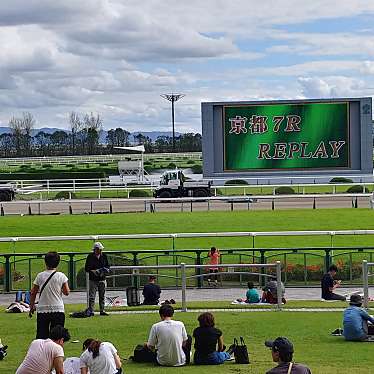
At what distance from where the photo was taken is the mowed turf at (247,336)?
11836mm

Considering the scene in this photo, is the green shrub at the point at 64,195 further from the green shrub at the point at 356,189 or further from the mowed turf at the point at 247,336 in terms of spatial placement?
the mowed turf at the point at 247,336

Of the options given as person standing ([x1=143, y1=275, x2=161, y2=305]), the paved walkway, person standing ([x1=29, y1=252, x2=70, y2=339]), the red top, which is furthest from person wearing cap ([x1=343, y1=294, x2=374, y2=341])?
the red top

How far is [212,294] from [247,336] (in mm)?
6706

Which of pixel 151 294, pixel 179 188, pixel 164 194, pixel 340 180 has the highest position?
pixel 340 180

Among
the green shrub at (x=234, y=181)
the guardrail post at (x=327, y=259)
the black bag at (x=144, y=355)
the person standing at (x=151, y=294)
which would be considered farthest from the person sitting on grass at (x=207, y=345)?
the green shrub at (x=234, y=181)

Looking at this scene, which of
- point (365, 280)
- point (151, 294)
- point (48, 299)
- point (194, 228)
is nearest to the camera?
point (48, 299)

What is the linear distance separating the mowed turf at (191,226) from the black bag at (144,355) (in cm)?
1616

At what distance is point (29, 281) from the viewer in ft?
77.0

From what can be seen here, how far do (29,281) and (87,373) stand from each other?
13403 millimetres

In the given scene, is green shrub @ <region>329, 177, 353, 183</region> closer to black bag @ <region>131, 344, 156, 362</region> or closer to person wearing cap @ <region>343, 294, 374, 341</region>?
person wearing cap @ <region>343, 294, 374, 341</region>

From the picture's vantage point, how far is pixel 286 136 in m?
56.2

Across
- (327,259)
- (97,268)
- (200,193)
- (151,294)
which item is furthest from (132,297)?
(200,193)

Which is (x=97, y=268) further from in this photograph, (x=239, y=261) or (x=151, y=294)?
(x=239, y=261)

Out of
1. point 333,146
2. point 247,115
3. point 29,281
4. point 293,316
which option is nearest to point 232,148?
point 247,115
